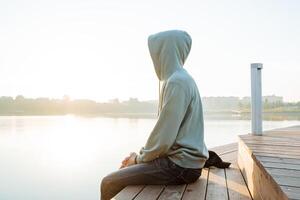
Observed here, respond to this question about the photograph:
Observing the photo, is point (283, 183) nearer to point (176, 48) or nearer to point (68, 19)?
point (176, 48)

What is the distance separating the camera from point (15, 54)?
17250 millimetres

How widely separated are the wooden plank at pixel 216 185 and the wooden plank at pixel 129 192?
1.20ft

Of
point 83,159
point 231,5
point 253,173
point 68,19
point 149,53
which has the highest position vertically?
point 68,19

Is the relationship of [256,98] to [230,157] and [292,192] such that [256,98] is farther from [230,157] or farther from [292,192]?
[292,192]

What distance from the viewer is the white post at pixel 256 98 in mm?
2545

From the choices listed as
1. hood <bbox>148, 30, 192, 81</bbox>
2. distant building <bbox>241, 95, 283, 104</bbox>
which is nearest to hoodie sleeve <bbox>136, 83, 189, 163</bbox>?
hood <bbox>148, 30, 192, 81</bbox>

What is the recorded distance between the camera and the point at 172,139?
1.54 metres

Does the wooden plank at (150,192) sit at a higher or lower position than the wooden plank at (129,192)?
Answer: lower

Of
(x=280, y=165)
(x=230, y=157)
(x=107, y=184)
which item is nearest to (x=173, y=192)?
(x=107, y=184)

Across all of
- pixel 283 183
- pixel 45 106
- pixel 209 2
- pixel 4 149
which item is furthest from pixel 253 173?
pixel 45 106

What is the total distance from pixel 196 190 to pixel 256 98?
1314 mm

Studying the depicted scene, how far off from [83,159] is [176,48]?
3.92 m

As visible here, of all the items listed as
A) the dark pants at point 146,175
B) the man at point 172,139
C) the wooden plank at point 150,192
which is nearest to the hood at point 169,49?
the man at point 172,139

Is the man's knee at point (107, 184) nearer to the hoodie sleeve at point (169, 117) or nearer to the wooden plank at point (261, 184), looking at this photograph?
the hoodie sleeve at point (169, 117)
